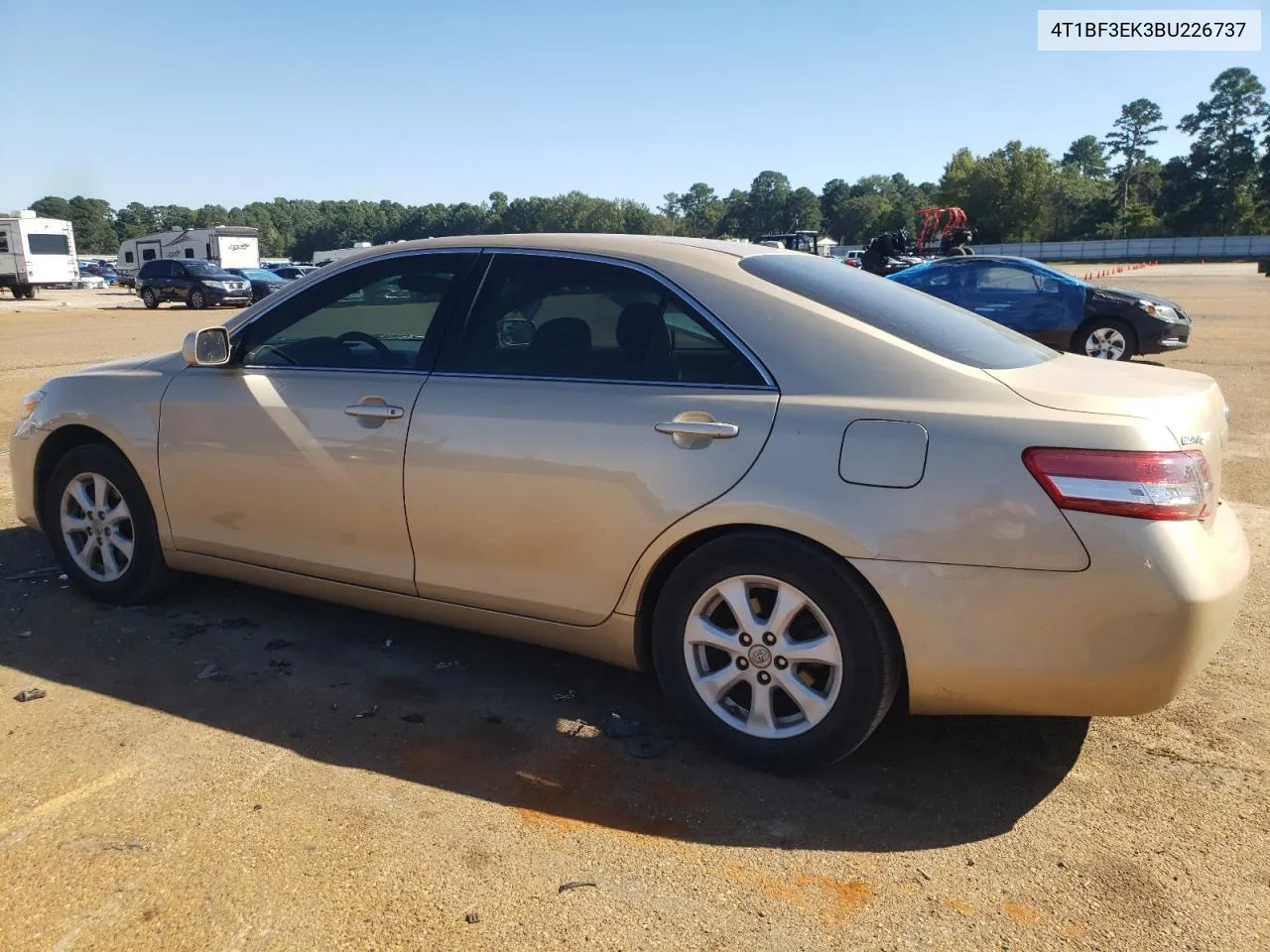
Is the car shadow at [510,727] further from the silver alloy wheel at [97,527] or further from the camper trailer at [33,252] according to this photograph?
the camper trailer at [33,252]

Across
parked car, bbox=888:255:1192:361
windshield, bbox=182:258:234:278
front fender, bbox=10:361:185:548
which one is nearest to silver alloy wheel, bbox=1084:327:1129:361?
parked car, bbox=888:255:1192:361

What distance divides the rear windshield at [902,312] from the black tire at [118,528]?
2.81 metres

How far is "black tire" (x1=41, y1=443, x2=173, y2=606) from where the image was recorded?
174 inches

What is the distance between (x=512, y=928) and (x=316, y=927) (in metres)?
A: 0.47

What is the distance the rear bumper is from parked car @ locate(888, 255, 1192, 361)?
10.7 meters

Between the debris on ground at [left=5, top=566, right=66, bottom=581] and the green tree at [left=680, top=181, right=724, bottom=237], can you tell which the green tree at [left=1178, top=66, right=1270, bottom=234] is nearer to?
the green tree at [left=680, top=181, right=724, bottom=237]

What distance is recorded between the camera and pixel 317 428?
12.6ft

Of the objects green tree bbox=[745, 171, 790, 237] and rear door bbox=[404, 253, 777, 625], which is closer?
rear door bbox=[404, 253, 777, 625]

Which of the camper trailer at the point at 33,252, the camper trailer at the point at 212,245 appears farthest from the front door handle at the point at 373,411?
the camper trailer at the point at 212,245

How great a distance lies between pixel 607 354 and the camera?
11.4 ft

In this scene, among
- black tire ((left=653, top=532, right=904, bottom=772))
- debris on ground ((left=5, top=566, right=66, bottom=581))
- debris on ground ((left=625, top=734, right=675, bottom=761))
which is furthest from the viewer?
debris on ground ((left=5, top=566, right=66, bottom=581))

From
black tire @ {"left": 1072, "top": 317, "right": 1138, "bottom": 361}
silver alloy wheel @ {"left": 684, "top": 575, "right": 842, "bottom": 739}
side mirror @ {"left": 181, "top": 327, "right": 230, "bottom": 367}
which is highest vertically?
side mirror @ {"left": 181, "top": 327, "right": 230, "bottom": 367}

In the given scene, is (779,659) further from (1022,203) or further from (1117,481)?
(1022,203)

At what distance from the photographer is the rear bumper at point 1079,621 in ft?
8.74
